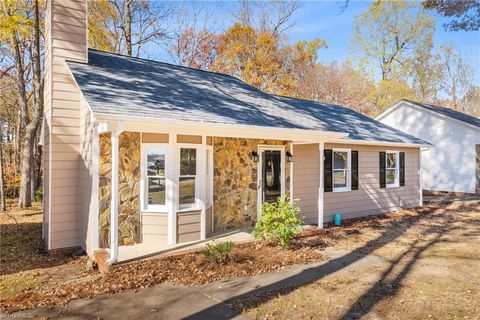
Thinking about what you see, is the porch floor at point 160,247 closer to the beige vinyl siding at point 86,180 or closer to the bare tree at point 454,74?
the beige vinyl siding at point 86,180

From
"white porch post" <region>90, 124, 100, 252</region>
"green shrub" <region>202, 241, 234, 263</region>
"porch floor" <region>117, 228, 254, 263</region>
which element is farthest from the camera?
"white porch post" <region>90, 124, 100, 252</region>

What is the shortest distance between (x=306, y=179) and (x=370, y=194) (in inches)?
124

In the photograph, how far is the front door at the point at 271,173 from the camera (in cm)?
918

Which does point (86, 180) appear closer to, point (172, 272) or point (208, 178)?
point (208, 178)

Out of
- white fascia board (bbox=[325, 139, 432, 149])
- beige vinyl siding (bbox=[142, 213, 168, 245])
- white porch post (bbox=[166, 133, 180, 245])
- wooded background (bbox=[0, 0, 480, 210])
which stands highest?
wooded background (bbox=[0, 0, 480, 210])

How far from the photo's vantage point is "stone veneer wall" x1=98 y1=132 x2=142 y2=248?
661 centimetres

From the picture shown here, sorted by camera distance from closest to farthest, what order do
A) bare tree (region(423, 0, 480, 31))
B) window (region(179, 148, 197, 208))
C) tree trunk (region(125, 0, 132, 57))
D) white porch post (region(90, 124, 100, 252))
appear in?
white porch post (region(90, 124, 100, 252))
bare tree (region(423, 0, 480, 31))
window (region(179, 148, 197, 208))
tree trunk (region(125, 0, 132, 57))

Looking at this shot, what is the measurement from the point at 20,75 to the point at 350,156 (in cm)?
1431

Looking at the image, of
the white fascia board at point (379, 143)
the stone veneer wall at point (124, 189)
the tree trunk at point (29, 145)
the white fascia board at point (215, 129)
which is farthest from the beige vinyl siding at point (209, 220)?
the tree trunk at point (29, 145)

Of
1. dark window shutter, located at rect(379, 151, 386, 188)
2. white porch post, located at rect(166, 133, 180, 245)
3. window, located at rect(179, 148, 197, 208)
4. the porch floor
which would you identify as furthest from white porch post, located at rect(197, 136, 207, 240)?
dark window shutter, located at rect(379, 151, 386, 188)

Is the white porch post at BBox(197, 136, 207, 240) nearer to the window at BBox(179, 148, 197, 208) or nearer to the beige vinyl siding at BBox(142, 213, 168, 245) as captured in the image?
the window at BBox(179, 148, 197, 208)

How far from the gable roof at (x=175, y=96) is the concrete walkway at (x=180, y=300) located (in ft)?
9.63

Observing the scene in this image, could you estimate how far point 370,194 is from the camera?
38.3ft

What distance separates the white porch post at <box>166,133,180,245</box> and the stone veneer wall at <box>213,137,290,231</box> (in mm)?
1331
